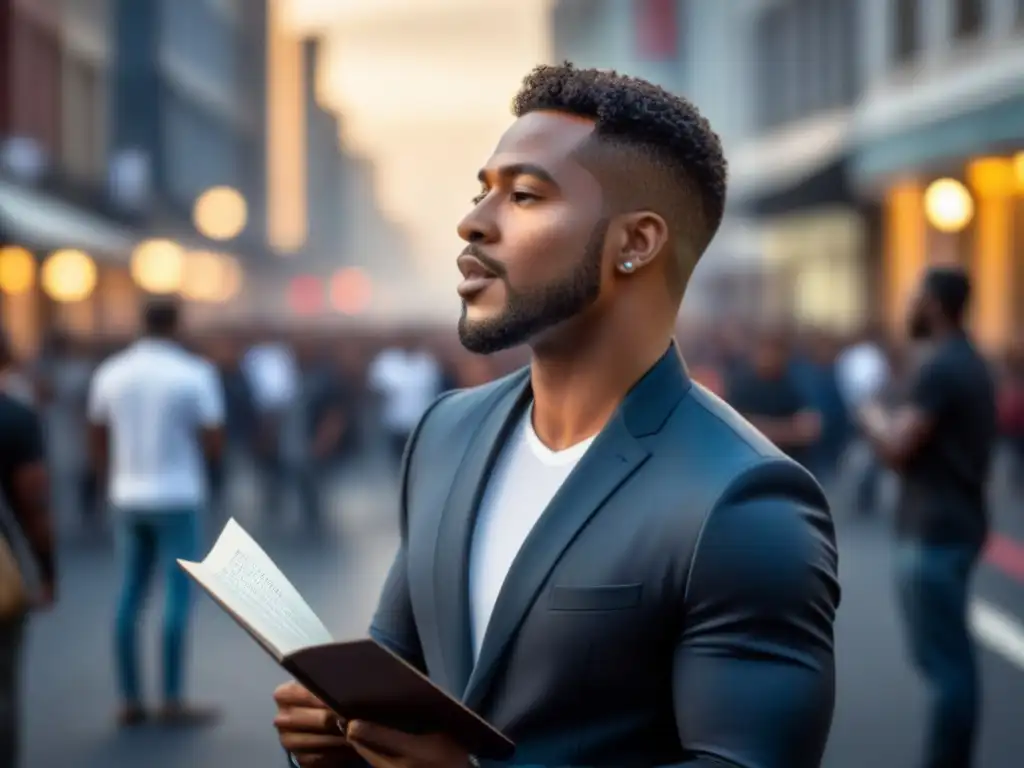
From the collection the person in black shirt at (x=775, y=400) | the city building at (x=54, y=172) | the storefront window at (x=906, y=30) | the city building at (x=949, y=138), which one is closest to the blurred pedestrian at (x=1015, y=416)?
the city building at (x=949, y=138)

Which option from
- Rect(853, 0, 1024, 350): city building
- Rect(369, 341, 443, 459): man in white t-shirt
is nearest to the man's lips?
Rect(369, 341, 443, 459): man in white t-shirt

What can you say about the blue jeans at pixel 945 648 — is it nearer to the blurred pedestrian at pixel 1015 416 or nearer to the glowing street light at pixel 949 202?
the blurred pedestrian at pixel 1015 416

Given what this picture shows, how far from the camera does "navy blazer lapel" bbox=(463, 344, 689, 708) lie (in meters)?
2.27

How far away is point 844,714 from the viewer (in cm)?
803

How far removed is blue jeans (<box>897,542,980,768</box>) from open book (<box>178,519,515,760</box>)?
4075 millimetres

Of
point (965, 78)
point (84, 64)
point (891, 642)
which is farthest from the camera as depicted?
point (84, 64)

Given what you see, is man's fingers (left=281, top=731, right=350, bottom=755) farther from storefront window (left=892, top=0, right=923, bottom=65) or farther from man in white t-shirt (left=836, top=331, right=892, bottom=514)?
storefront window (left=892, top=0, right=923, bottom=65)

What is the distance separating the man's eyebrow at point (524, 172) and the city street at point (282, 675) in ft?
16.6

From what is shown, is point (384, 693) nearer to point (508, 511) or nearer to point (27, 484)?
point (508, 511)

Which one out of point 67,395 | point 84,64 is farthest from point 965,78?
point 84,64

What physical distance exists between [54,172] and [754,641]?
3925 centimetres

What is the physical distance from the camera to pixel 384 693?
2.13 m

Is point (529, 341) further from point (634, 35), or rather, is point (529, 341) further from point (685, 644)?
point (634, 35)

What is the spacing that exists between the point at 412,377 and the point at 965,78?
46.2ft
